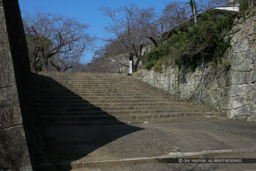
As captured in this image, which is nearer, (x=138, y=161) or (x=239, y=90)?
(x=138, y=161)

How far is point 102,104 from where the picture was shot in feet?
28.4

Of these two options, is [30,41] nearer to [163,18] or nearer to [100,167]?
[163,18]

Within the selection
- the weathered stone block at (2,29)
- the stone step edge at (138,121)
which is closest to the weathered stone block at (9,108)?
the weathered stone block at (2,29)

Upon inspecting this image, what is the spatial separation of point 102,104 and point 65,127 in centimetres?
301

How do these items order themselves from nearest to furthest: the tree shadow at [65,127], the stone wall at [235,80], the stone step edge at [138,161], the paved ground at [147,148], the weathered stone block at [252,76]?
the stone step edge at [138,161]
the paved ground at [147,148]
the tree shadow at [65,127]
the weathered stone block at [252,76]
the stone wall at [235,80]

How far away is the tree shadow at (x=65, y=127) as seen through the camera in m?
3.27

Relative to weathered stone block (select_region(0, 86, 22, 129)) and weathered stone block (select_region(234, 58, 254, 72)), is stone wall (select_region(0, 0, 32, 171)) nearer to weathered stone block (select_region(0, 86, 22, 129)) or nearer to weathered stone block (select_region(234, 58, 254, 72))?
weathered stone block (select_region(0, 86, 22, 129))

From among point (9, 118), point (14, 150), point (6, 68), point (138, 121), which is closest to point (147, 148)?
point (14, 150)

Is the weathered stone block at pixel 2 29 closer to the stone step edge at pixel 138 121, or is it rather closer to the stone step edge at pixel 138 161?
the stone step edge at pixel 138 161

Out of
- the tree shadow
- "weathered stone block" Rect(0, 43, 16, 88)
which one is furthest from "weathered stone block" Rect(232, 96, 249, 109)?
"weathered stone block" Rect(0, 43, 16, 88)

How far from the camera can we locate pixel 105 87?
11750 millimetres

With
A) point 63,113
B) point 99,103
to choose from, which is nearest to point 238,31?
point 99,103

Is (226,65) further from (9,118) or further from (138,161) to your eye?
(9,118)

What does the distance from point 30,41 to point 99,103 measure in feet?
60.7
